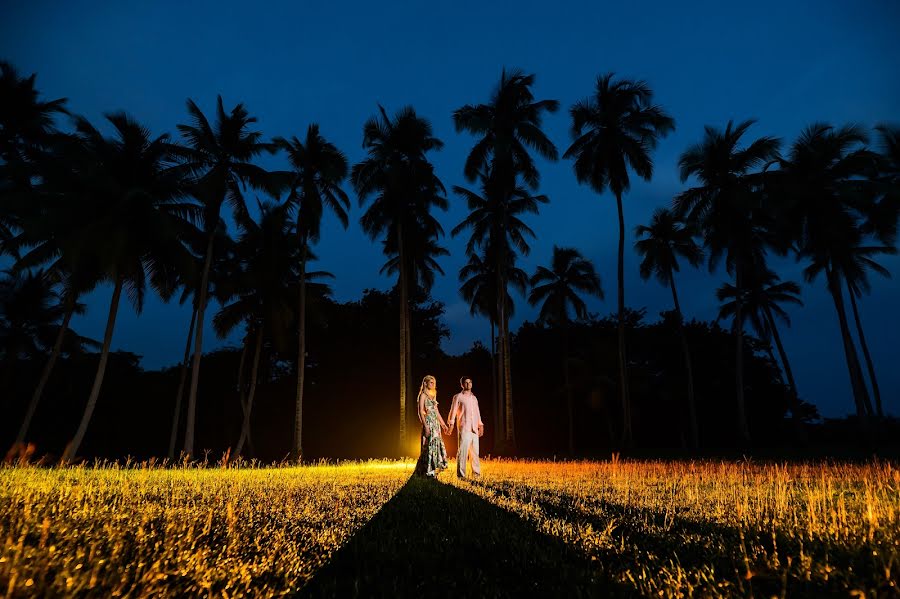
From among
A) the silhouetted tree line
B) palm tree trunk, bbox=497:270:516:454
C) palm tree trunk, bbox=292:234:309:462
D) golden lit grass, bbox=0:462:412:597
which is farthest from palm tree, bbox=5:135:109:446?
palm tree trunk, bbox=497:270:516:454

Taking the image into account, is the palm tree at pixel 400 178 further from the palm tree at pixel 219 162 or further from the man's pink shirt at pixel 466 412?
the man's pink shirt at pixel 466 412

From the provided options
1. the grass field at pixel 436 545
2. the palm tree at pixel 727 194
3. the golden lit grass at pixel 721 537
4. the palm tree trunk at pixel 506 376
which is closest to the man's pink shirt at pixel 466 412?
the golden lit grass at pixel 721 537

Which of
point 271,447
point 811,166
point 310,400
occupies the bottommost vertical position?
point 271,447

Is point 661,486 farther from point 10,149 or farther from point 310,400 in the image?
point 310,400

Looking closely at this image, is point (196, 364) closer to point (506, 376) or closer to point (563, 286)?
point (506, 376)

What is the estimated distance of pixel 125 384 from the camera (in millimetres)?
46750

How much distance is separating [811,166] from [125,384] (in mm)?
55215

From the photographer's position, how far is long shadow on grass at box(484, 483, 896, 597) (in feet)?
10.8

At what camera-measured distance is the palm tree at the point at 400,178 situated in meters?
27.8

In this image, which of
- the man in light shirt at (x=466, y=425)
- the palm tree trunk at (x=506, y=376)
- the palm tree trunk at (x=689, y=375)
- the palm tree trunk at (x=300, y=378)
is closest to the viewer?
the man in light shirt at (x=466, y=425)

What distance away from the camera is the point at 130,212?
2086 cm

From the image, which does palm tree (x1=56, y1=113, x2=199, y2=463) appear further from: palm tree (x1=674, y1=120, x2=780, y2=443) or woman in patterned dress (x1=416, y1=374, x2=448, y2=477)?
palm tree (x1=674, y1=120, x2=780, y2=443)

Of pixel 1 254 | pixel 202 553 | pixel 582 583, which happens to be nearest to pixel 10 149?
pixel 1 254

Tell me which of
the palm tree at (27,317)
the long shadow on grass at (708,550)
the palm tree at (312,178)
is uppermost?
the palm tree at (312,178)
